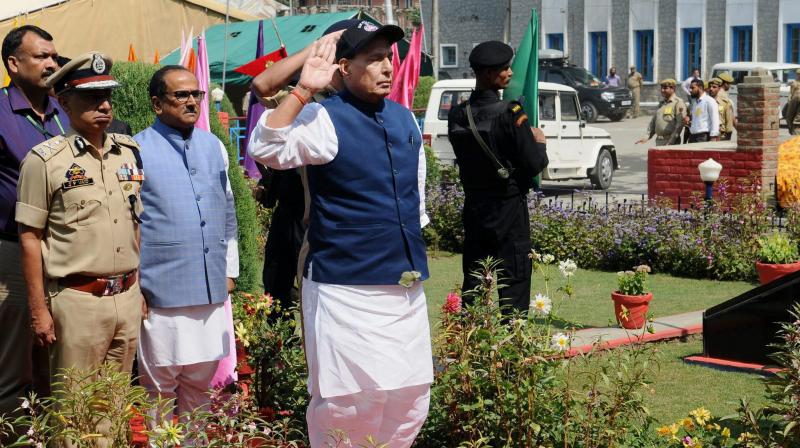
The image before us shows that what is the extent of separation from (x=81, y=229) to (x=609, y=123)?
3360 centimetres

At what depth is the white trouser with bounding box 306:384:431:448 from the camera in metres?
4.05

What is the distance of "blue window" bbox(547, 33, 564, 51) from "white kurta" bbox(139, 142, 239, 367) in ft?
139

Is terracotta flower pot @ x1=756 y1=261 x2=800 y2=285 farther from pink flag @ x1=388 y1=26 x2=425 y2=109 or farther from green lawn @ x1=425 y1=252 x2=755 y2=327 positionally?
pink flag @ x1=388 y1=26 x2=425 y2=109

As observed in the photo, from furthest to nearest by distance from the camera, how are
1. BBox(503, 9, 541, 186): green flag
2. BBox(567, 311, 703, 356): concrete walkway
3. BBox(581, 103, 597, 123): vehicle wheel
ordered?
BBox(581, 103, 597, 123): vehicle wheel
BBox(503, 9, 541, 186): green flag
BBox(567, 311, 703, 356): concrete walkway

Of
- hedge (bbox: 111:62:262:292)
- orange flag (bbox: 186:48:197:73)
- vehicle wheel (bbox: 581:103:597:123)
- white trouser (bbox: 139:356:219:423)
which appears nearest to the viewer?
white trouser (bbox: 139:356:219:423)

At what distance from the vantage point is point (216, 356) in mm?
4824

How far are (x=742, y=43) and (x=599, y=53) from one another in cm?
618

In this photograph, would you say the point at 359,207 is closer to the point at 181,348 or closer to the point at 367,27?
the point at 367,27

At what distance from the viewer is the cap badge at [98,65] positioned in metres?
4.37

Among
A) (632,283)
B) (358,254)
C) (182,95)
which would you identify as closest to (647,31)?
(632,283)

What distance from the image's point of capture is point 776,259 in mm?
9359

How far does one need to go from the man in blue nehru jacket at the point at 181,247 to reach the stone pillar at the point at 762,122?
1007 cm

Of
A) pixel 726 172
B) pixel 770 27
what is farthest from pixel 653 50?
pixel 726 172

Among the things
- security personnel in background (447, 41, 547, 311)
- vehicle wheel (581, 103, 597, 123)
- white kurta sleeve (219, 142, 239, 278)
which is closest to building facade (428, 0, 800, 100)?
vehicle wheel (581, 103, 597, 123)
